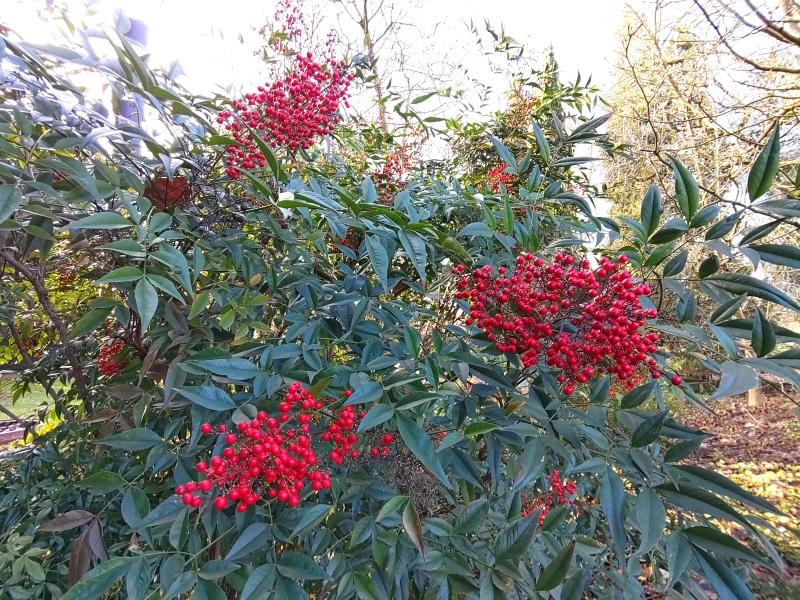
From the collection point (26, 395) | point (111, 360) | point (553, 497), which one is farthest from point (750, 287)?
point (26, 395)

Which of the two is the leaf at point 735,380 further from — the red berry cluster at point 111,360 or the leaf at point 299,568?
the red berry cluster at point 111,360

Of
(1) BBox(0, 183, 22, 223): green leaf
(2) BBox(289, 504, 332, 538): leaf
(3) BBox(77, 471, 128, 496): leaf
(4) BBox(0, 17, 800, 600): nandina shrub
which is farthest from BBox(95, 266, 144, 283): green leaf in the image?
(2) BBox(289, 504, 332, 538): leaf

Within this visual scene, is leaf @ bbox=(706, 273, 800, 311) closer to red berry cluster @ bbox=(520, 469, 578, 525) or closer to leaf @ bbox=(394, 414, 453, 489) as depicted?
leaf @ bbox=(394, 414, 453, 489)

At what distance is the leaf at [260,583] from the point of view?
0.77m

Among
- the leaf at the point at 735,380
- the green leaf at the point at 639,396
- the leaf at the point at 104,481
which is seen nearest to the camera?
the leaf at the point at 735,380

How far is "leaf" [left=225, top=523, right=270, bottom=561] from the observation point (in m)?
0.83

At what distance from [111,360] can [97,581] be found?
83cm

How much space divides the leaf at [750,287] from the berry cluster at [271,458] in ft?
2.40

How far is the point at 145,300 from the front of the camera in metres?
0.80

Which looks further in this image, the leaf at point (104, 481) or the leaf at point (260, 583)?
the leaf at point (104, 481)

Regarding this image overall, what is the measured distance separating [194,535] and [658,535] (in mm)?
822

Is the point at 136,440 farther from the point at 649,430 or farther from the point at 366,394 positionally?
the point at 649,430

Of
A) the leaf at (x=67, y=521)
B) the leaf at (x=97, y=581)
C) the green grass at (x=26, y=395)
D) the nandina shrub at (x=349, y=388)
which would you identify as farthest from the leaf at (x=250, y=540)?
the green grass at (x=26, y=395)

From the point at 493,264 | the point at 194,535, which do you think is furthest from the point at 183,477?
the point at 493,264
